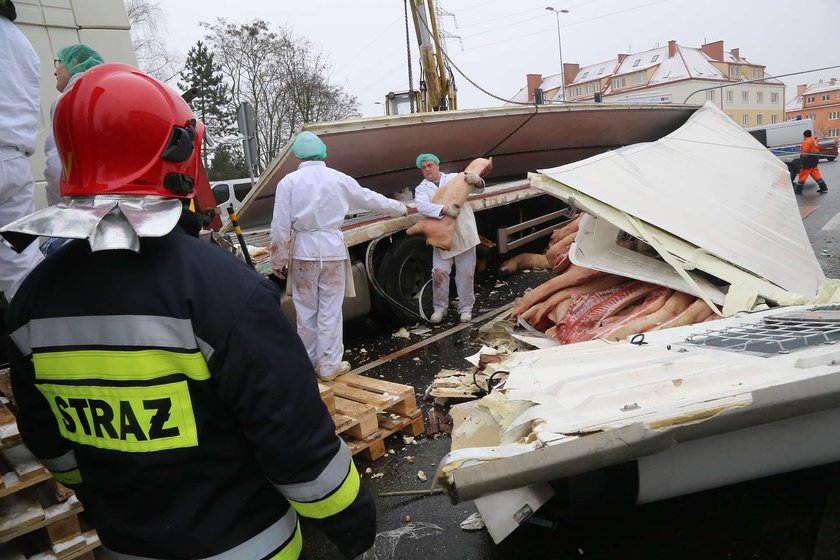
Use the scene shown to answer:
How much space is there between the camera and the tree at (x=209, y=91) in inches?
1098

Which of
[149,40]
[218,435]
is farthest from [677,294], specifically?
[149,40]

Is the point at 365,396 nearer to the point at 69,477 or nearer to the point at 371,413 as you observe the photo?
the point at 371,413

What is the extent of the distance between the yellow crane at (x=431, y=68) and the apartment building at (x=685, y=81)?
43.3m

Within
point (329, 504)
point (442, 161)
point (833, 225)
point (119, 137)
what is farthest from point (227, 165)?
point (329, 504)

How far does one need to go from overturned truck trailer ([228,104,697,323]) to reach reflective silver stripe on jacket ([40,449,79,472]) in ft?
10.7

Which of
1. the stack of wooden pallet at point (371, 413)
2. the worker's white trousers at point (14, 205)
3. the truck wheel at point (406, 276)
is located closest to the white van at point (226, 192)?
the truck wheel at point (406, 276)

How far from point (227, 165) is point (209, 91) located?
17.6 feet

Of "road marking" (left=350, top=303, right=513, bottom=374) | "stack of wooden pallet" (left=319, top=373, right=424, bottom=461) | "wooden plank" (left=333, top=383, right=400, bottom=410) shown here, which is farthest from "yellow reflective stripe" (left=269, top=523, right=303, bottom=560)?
"road marking" (left=350, top=303, right=513, bottom=374)

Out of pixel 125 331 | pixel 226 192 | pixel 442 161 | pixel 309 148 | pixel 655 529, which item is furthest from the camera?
pixel 226 192

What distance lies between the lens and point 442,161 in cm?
762

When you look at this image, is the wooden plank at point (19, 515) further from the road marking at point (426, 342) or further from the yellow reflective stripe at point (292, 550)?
the road marking at point (426, 342)

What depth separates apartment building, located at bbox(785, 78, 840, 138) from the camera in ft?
230

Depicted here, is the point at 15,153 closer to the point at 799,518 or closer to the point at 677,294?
the point at 799,518

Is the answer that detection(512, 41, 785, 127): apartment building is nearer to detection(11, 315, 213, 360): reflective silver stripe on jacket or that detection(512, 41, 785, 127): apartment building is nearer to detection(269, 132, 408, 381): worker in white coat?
detection(269, 132, 408, 381): worker in white coat
